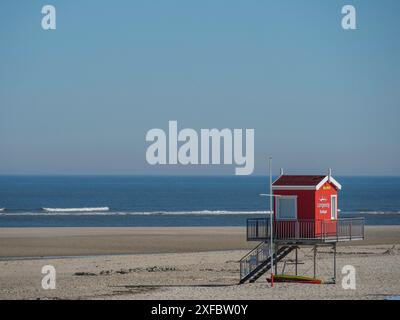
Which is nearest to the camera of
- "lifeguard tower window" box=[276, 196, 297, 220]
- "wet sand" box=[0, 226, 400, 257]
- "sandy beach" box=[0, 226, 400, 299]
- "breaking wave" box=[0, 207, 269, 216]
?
"sandy beach" box=[0, 226, 400, 299]

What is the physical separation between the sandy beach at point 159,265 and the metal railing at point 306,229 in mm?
2009

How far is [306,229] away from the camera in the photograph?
39406 millimetres

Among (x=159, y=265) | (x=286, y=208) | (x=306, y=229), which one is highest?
(x=286, y=208)

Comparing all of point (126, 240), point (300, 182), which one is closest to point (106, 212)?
point (126, 240)

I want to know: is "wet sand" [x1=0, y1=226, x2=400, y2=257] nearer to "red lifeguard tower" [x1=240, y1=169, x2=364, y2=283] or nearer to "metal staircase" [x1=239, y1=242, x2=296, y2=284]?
"metal staircase" [x1=239, y1=242, x2=296, y2=284]

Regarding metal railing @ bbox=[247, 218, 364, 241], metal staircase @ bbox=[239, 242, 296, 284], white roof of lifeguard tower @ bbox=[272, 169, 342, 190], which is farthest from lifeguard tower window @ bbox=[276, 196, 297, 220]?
metal staircase @ bbox=[239, 242, 296, 284]

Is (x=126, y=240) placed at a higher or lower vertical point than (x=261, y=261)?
lower

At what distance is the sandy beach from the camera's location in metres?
37.9

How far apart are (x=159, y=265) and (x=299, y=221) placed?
12496 millimetres

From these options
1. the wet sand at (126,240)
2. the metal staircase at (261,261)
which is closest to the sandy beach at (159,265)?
the wet sand at (126,240)

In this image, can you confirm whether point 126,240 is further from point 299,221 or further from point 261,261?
point 299,221
